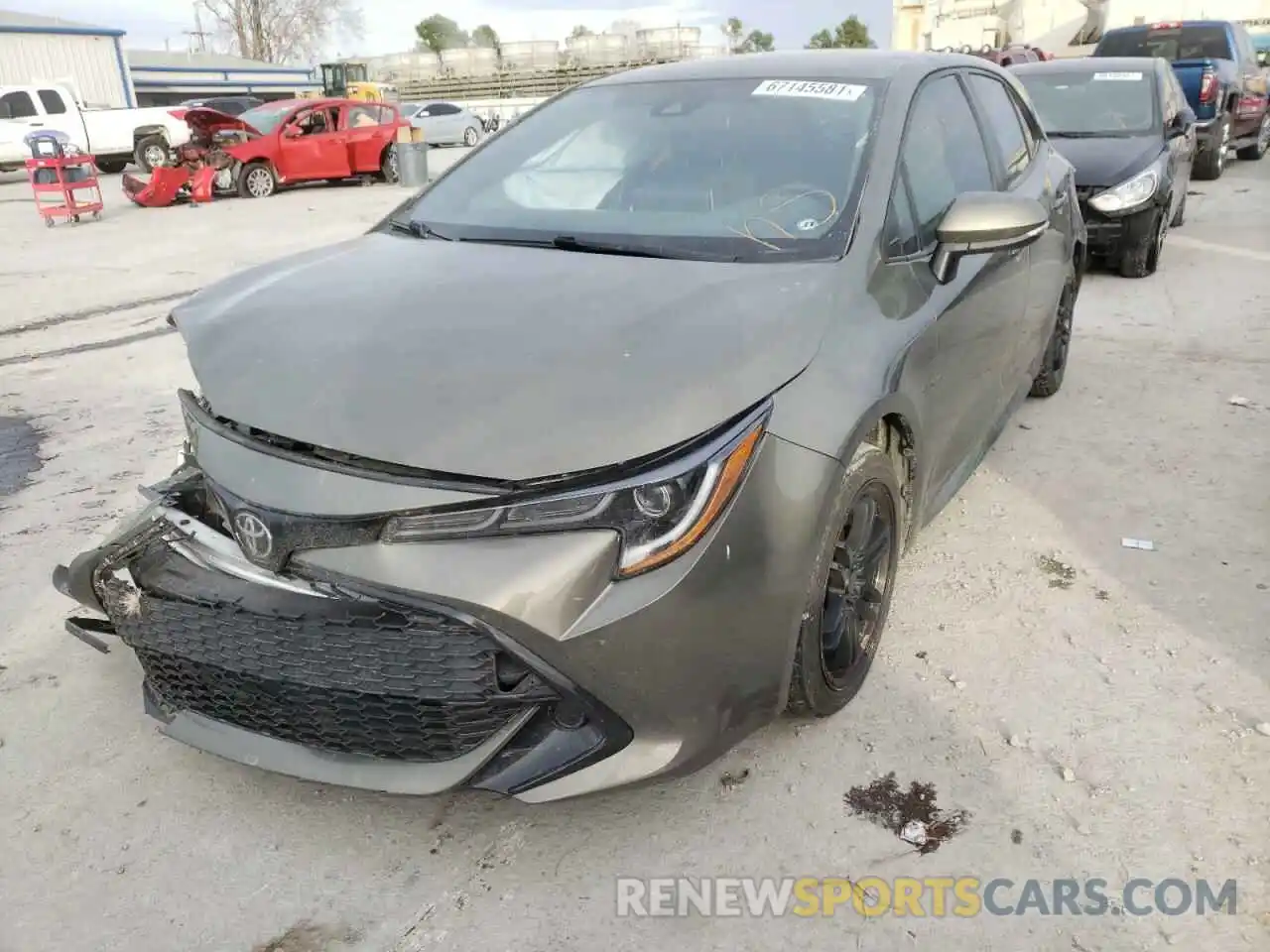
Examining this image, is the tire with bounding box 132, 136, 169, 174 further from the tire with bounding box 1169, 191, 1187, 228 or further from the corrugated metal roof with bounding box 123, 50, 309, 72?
the corrugated metal roof with bounding box 123, 50, 309, 72

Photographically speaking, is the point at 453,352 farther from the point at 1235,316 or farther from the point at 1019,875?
the point at 1235,316

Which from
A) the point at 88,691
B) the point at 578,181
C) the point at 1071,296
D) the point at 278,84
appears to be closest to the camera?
the point at 88,691

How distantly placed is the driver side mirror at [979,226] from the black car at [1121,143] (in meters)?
4.66

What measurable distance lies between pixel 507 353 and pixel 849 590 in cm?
108

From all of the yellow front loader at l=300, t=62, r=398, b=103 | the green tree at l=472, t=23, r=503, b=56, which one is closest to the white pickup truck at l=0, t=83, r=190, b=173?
the yellow front loader at l=300, t=62, r=398, b=103

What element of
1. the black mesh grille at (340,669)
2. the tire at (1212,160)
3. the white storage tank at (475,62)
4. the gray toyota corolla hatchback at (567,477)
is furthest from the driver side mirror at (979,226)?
the white storage tank at (475,62)

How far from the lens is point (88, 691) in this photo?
9.09 feet

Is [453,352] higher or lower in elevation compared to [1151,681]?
higher

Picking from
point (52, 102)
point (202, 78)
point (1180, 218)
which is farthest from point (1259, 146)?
point (202, 78)

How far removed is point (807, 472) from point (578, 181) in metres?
1.47

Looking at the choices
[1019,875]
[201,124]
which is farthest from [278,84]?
[1019,875]

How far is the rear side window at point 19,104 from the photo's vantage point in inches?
786

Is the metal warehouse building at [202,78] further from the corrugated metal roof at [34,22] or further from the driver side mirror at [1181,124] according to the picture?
the driver side mirror at [1181,124]

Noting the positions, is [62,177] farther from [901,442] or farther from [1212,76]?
[1212,76]
